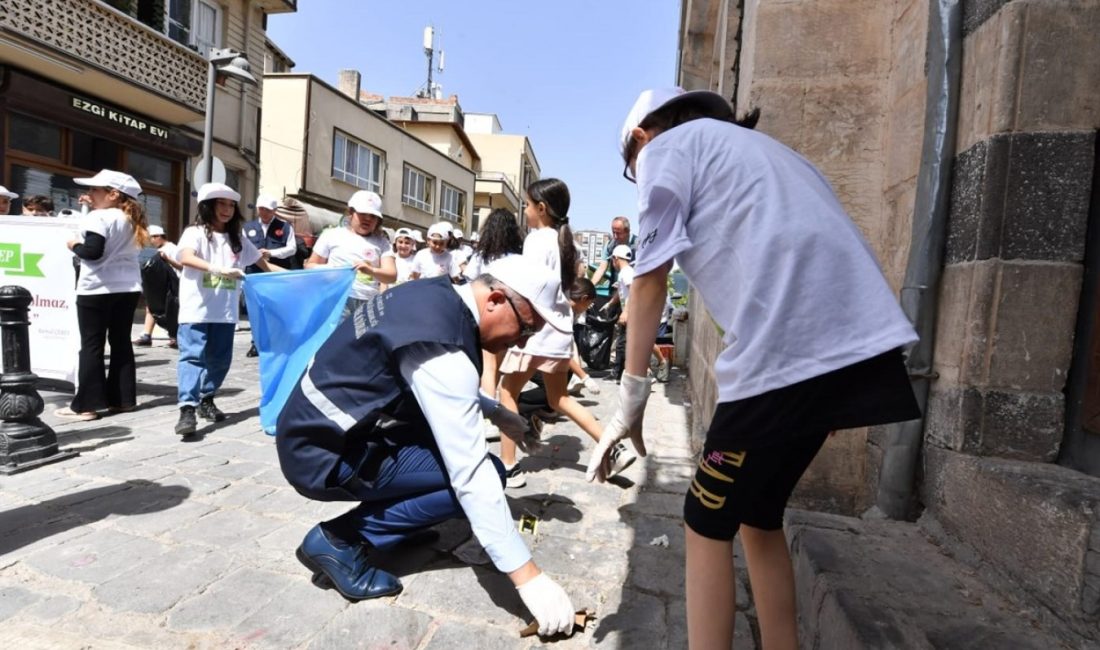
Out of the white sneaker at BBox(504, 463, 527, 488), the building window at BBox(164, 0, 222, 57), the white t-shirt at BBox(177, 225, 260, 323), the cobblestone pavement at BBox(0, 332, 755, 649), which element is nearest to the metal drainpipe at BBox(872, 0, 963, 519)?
the cobblestone pavement at BBox(0, 332, 755, 649)

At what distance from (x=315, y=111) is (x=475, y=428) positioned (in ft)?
65.5

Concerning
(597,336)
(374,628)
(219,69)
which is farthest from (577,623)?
(219,69)

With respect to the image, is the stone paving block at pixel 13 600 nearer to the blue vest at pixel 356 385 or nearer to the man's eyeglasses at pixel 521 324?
the blue vest at pixel 356 385

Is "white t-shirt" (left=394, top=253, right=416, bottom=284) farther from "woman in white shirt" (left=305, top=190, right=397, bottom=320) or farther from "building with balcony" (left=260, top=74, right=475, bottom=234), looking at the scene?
"building with balcony" (left=260, top=74, right=475, bottom=234)

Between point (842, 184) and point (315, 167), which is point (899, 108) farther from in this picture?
point (315, 167)

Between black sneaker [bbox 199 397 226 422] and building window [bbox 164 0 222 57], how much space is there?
12948 mm

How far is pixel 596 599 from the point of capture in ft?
7.75

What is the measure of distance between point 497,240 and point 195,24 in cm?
1440

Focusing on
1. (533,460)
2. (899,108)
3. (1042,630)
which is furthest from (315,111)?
(1042,630)

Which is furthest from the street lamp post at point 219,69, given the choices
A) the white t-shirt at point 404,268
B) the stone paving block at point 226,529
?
the stone paving block at point 226,529

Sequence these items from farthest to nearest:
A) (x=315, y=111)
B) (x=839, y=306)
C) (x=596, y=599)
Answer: (x=315, y=111) → (x=596, y=599) → (x=839, y=306)

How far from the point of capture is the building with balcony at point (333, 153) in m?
19.1

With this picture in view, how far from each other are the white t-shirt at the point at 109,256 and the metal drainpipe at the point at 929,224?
499 cm

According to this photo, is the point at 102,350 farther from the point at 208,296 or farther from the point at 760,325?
the point at 760,325
